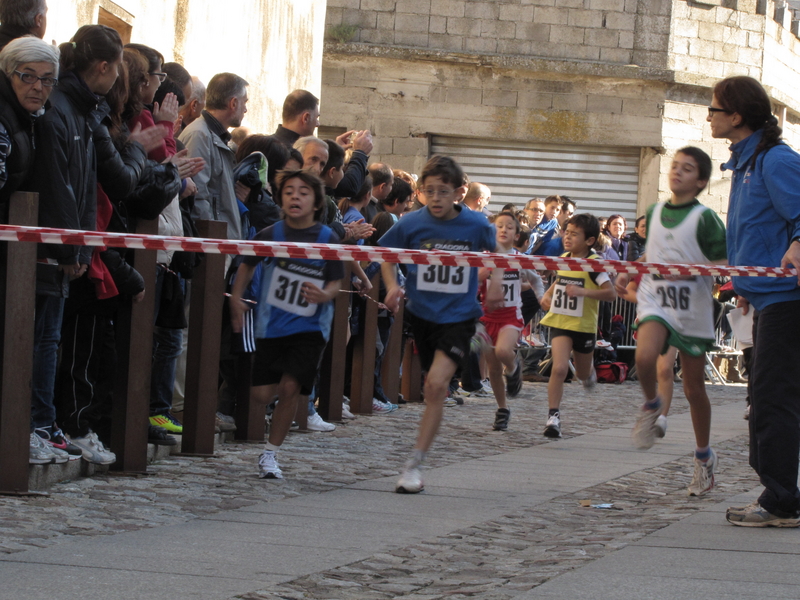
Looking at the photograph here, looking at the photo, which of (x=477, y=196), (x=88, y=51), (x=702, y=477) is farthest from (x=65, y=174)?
(x=477, y=196)

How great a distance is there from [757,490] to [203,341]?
→ 3224 mm

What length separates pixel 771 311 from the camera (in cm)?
543

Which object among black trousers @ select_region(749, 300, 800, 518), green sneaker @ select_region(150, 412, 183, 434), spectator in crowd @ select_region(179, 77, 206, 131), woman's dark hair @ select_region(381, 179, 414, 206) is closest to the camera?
black trousers @ select_region(749, 300, 800, 518)

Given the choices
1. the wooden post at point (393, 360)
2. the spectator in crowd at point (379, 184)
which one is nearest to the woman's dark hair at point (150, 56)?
the spectator in crowd at point (379, 184)

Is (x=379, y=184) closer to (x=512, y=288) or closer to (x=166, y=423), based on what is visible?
(x=512, y=288)

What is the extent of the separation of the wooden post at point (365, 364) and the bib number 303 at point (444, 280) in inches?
142

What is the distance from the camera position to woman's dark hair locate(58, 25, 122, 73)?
19.4ft

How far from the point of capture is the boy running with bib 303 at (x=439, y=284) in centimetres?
653

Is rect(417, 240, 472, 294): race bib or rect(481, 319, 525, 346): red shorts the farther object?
rect(481, 319, 525, 346): red shorts

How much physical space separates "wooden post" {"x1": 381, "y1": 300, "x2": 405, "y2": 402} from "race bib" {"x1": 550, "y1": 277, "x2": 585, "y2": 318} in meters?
1.92

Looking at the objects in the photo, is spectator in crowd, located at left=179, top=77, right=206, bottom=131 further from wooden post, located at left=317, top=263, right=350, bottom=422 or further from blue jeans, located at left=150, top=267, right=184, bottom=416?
wooden post, located at left=317, top=263, right=350, bottom=422

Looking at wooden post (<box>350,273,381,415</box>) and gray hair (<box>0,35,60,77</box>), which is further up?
gray hair (<box>0,35,60,77</box>)

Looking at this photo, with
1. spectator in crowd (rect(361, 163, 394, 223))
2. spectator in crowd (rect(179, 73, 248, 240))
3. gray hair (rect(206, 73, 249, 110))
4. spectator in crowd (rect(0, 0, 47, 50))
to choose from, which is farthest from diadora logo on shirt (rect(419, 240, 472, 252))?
spectator in crowd (rect(361, 163, 394, 223))

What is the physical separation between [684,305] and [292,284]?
2.11 m
